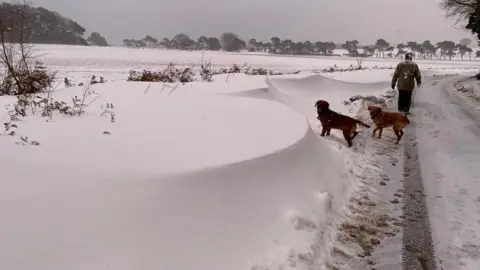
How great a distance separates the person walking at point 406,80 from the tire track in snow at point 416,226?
16.8ft

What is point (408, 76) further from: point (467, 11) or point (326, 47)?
point (326, 47)

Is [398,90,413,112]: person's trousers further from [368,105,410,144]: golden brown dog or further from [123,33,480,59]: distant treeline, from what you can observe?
[123,33,480,59]: distant treeline

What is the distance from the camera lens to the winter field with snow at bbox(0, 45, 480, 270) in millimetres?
2582

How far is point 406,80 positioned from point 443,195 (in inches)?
259

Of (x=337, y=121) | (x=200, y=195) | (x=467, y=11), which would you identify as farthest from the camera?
(x=467, y=11)

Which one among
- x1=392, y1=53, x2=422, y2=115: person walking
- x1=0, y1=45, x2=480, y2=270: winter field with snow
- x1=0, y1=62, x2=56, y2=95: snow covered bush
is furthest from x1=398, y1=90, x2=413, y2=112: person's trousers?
x1=0, y1=62, x2=56, y2=95: snow covered bush

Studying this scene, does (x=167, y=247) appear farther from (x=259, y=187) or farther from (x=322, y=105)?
(x=322, y=105)

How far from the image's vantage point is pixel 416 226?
3.80 meters

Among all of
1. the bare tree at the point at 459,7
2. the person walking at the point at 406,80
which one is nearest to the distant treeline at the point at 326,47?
the bare tree at the point at 459,7

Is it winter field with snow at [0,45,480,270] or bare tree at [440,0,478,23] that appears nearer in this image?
winter field with snow at [0,45,480,270]

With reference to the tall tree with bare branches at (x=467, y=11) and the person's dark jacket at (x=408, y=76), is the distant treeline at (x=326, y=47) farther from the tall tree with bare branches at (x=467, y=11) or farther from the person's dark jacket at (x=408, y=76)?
the person's dark jacket at (x=408, y=76)

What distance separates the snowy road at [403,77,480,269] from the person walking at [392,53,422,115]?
177cm

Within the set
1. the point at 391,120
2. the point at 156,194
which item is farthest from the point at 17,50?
the point at 391,120

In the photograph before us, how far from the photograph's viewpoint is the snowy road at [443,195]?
3.31 metres
